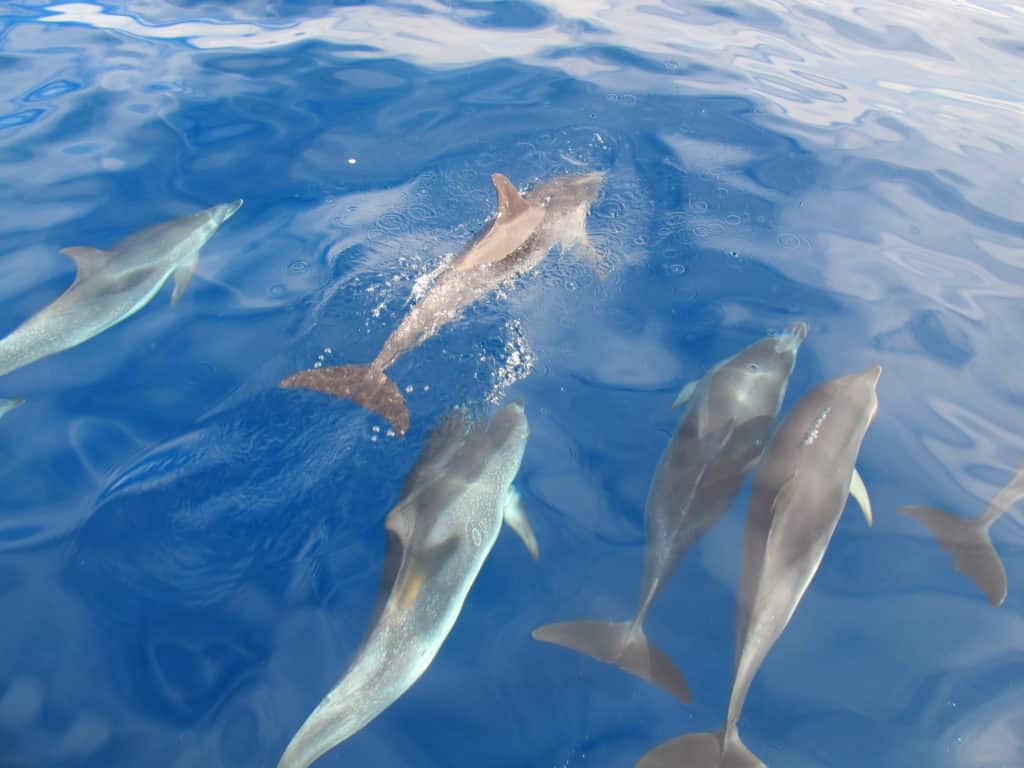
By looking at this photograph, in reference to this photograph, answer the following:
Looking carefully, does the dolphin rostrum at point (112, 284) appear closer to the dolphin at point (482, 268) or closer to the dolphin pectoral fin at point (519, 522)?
the dolphin at point (482, 268)

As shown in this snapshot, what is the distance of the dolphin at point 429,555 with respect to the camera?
3.60 meters

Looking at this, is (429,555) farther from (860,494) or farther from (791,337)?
(791,337)

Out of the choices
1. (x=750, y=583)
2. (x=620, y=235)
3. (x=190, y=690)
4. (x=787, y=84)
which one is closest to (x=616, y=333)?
(x=620, y=235)

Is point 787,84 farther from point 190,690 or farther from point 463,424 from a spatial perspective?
point 190,690

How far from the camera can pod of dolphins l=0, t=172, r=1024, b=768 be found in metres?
3.90

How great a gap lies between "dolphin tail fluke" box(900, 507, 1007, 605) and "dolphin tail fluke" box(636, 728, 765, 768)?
7.61 ft

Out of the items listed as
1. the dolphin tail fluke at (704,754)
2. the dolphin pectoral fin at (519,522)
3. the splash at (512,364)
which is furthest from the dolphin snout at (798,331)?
the dolphin tail fluke at (704,754)

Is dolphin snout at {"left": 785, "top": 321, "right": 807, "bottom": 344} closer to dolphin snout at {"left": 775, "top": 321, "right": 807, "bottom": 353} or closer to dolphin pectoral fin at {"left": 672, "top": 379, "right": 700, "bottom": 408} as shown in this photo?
dolphin snout at {"left": 775, "top": 321, "right": 807, "bottom": 353}

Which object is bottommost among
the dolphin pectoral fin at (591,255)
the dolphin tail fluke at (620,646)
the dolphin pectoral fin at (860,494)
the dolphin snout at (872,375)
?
the dolphin tail fluke at (620,646)

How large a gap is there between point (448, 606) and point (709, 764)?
5.79ft

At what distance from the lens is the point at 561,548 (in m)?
4.99

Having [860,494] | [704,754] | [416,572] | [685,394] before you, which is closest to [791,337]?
[685,394]

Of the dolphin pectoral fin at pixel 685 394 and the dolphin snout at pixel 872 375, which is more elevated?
the dolphin snout at pixel 872 375

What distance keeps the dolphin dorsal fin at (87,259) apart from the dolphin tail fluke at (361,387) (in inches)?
107
